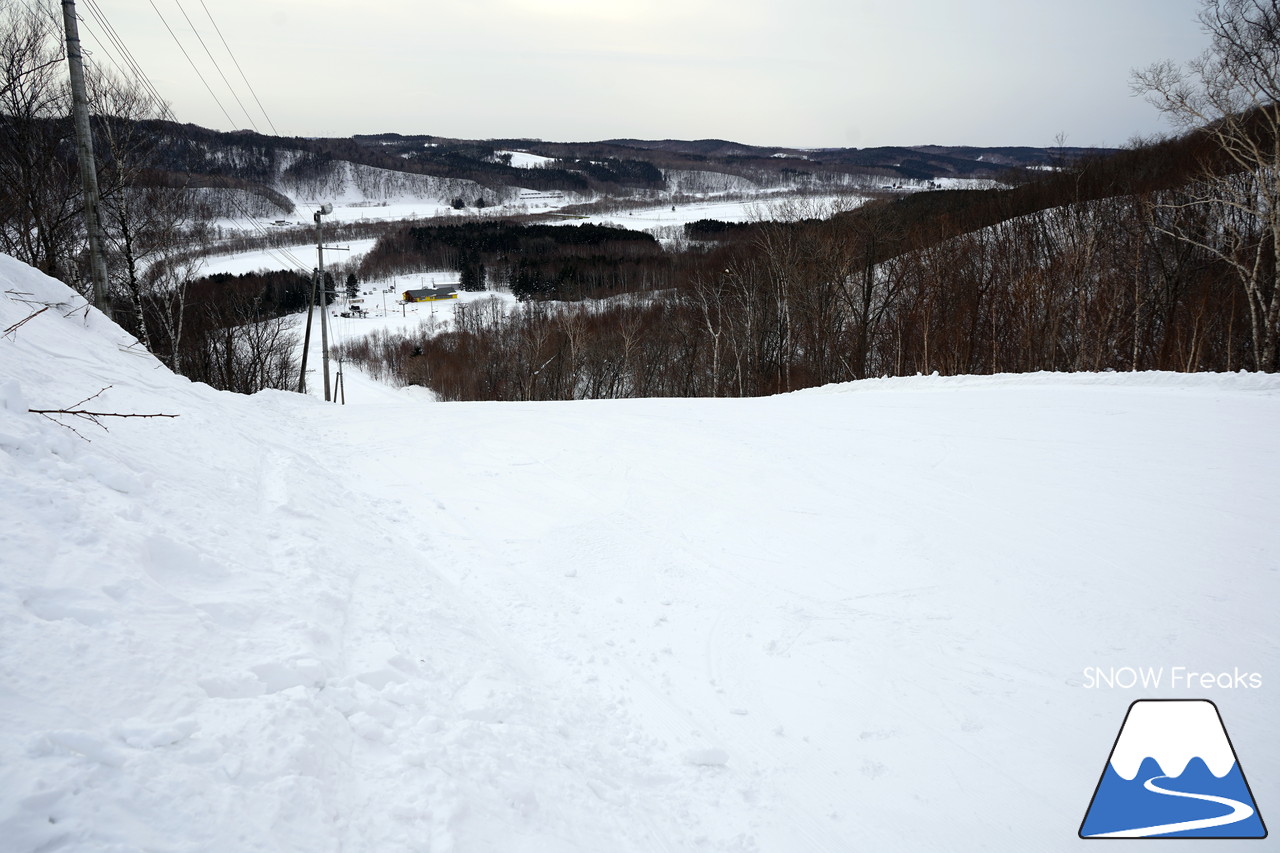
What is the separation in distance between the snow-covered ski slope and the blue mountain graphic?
9 cm

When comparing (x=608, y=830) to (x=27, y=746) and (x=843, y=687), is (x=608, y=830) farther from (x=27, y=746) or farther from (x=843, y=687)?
(x=27, y=746)

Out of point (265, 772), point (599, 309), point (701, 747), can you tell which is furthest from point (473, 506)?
point (599, 309)

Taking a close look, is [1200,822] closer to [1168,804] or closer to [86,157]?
[1168,804]

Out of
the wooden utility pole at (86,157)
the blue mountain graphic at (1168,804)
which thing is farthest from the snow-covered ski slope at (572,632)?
the wooden utility pole at (86,157)

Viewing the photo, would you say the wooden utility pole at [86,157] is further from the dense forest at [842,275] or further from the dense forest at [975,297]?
the dense forest at [975,297]

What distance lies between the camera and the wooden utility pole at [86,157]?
1016 cm

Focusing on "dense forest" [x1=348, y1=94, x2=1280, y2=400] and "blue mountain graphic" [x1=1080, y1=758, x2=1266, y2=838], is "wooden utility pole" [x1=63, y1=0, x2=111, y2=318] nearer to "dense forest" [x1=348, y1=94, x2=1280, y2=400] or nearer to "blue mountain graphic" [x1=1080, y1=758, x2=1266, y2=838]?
"blue mountain graphic" [x1=1080, y1=758, x2=1266, y2=838]

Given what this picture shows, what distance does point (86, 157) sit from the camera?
10773 millimetres

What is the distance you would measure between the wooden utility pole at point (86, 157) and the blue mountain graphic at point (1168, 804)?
1568 cm

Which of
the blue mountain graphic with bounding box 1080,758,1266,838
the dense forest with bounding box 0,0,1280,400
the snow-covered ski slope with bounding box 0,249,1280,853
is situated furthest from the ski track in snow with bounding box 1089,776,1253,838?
the dense forest with bounding box 0,0,1280,400

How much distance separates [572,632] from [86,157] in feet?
41.6

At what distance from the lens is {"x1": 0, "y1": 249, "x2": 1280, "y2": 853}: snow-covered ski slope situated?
2.73 meters

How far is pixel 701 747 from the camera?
408cm

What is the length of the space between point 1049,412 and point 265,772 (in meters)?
12.8
